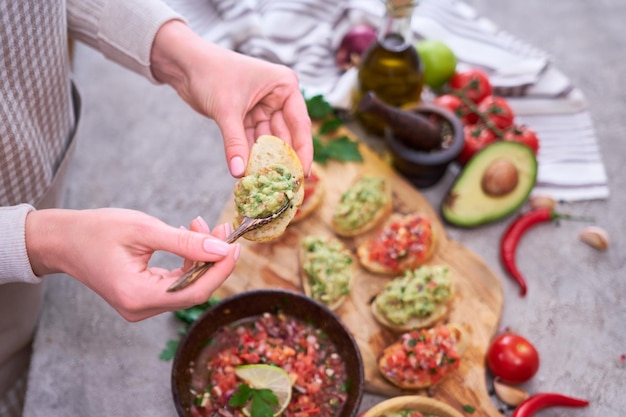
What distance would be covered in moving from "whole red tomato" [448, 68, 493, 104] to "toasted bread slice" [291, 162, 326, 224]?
1.04 meters

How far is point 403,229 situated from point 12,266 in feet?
5.63

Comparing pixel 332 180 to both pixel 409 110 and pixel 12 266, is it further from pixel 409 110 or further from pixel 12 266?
pixel 12 266

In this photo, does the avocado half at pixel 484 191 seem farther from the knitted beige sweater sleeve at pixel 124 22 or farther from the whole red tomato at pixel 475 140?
the knitted beige sweater sleeve at pixel 124 22

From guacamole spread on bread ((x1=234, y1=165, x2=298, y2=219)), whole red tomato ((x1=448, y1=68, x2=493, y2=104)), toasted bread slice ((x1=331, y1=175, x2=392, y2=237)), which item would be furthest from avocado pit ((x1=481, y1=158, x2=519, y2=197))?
guacamole spread on bread ((x1=234, y1=165, x2=298, y2=219))

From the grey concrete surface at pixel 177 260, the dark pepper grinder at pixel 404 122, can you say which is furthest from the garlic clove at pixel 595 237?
the dark pepper grinder at pixel 404 122

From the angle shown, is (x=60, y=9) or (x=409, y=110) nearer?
(x=60, y=9)

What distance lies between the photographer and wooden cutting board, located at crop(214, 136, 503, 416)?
2533 millimetres

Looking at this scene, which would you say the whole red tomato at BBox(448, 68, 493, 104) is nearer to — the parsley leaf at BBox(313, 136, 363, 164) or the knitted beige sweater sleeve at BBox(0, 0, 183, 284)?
the parsley leaf at BBox(313, 136, 363, 164)

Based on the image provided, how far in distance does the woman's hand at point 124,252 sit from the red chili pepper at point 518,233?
5.52 feet

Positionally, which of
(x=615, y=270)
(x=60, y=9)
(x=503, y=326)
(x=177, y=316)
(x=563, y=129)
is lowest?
(x=177, y=316)

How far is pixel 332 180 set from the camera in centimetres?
319

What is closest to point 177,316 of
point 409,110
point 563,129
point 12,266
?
point 12,266

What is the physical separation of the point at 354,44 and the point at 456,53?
2.34ft

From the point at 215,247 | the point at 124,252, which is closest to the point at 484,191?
the point at 215,247
